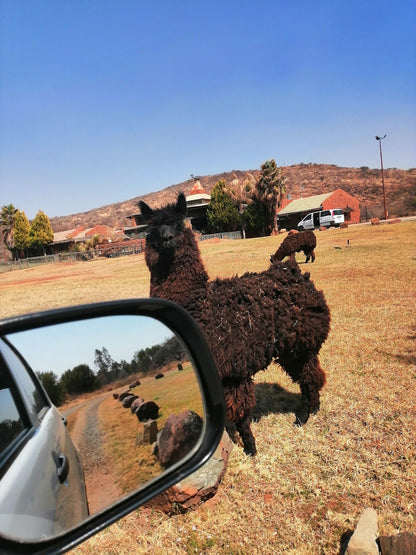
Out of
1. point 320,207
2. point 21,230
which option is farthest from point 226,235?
point 21,230

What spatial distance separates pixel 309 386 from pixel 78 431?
3.57 metres

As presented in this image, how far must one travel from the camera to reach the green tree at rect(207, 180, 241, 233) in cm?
4562

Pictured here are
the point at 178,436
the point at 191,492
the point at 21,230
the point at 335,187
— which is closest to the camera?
the point at 178,436

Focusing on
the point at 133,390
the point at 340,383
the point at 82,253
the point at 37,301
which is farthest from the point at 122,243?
the point at 133,390

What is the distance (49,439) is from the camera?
1.15m

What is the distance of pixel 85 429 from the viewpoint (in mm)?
1113

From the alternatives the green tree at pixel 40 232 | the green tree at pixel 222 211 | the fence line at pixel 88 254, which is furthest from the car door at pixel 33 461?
the green tree at pixel 40 232

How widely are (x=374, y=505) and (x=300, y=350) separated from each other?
62.2 inches

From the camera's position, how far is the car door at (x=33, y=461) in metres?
0.95

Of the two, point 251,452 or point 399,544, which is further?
point 251,452

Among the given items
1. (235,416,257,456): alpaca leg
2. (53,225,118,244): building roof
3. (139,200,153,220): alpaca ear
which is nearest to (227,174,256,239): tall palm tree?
(53,225,118,244): building roof

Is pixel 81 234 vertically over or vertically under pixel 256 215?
over

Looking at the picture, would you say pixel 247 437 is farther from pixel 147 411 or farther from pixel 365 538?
pixel 147 411

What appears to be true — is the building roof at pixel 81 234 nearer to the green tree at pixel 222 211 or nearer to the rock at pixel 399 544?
the green tree at pixel 222 211
